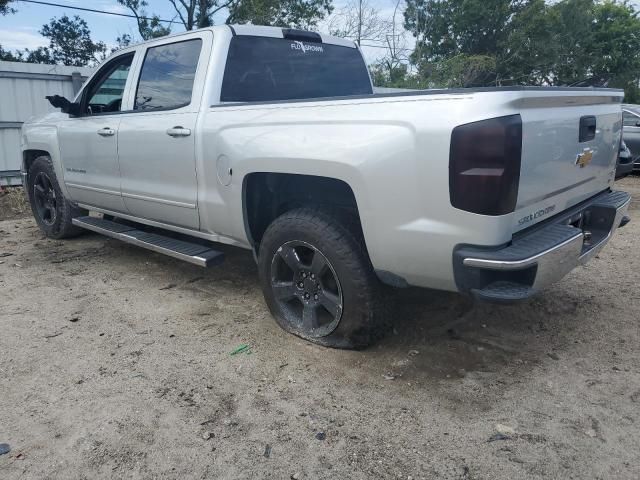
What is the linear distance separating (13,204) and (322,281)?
758 centimetres

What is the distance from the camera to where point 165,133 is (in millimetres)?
4066

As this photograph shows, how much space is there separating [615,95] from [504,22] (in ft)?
110

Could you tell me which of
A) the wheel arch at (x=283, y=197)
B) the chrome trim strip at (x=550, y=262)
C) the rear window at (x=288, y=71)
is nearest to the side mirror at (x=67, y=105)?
the rear window at (x=288, y=71)

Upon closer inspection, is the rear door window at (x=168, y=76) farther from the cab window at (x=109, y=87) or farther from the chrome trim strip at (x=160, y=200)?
the chrome trim strip at (x=160, y=200)

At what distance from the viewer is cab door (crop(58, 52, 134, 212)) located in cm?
480

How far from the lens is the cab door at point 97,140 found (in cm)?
480

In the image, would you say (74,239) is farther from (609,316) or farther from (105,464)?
(609,316)

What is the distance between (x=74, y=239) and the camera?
6336 millimetres

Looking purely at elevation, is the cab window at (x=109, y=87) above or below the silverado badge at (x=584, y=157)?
above

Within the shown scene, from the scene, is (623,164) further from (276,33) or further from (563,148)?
(276,33)

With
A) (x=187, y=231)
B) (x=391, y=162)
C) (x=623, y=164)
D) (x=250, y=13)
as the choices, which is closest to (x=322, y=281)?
Result: (x=391, y=162)

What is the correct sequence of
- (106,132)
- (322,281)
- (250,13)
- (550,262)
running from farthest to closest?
(250,13) → (106,132) → (322,281) → (550,262)

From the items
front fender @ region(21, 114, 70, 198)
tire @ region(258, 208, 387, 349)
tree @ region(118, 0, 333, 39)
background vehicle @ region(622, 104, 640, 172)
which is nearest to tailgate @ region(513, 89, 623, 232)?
tire @ region(258, 208, 387, 349)

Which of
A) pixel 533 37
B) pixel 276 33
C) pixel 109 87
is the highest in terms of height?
pixel 533 37
